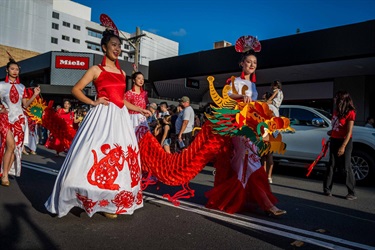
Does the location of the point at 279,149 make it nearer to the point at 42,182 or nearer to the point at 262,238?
the point at 262,238

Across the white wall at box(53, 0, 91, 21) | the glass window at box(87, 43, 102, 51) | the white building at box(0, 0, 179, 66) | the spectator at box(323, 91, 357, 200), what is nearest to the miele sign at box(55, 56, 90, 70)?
the white building at box(0, 0, 179, 66)

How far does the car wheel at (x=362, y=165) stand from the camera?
7180 mm

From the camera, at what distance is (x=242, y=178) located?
391 centimetres

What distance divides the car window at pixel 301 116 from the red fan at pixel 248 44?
4707mm

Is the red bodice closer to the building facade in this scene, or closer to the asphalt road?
the asphalt road

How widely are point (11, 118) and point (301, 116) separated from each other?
6.90m

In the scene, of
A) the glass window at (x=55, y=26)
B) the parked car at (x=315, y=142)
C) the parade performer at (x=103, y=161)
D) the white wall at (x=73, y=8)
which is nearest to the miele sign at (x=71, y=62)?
the parked car at (x=315, y=142)

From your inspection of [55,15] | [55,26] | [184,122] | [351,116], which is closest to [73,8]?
[55,15]

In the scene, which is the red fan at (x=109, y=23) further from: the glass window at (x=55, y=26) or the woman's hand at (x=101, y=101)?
the glass window at (x=55, y=26)

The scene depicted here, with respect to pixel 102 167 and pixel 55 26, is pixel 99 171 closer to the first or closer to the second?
pixel 102 167

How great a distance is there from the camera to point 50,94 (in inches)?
1102

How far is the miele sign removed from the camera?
90.3 ft

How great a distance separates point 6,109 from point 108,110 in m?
2.69

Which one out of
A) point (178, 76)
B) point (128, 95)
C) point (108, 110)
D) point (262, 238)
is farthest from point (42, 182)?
point (178, 76)
